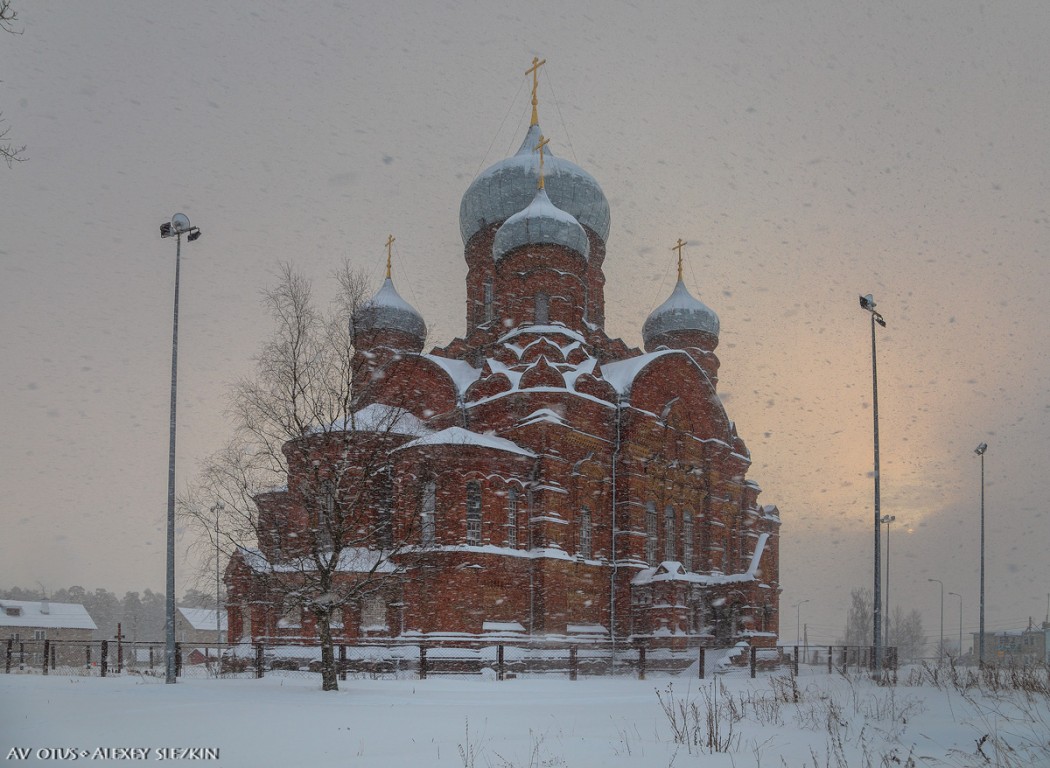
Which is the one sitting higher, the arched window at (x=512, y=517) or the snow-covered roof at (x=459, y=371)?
the snow-covered roof at (x=459, y=371)

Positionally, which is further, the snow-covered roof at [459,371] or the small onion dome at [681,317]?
the small onion dome at [681,317]

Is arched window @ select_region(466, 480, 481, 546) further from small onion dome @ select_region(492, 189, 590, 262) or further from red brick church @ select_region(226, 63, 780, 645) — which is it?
small onion dome @ select_region(492, 189, 590, 262)

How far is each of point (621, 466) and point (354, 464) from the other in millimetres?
14464

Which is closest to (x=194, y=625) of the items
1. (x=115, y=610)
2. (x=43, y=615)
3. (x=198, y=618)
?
(x=198, y=618)

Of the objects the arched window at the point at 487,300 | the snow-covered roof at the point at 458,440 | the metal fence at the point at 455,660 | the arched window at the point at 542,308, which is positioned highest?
the arched window at the point at 487,300

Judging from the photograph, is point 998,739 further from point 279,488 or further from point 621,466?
point 621,466

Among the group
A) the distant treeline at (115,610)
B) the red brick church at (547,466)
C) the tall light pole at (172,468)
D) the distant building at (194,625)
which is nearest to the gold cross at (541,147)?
the red brick church at (547,466)

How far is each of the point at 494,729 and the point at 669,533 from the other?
75.4 ft

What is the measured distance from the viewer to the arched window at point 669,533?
32.1 metres

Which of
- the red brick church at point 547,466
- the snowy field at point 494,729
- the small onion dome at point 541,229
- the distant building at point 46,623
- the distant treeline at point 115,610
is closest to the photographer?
the snowy field at point 494,729

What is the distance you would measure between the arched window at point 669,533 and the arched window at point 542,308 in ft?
27.0

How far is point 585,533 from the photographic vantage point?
29141 mm

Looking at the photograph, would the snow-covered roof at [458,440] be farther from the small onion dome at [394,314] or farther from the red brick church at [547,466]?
the small onion dome at [394,314]

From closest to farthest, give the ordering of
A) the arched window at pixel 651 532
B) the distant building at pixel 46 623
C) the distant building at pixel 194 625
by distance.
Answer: the arched window at pixel 651 532
the distant building at pixel 46 623
the distant building at pixel 194 625
